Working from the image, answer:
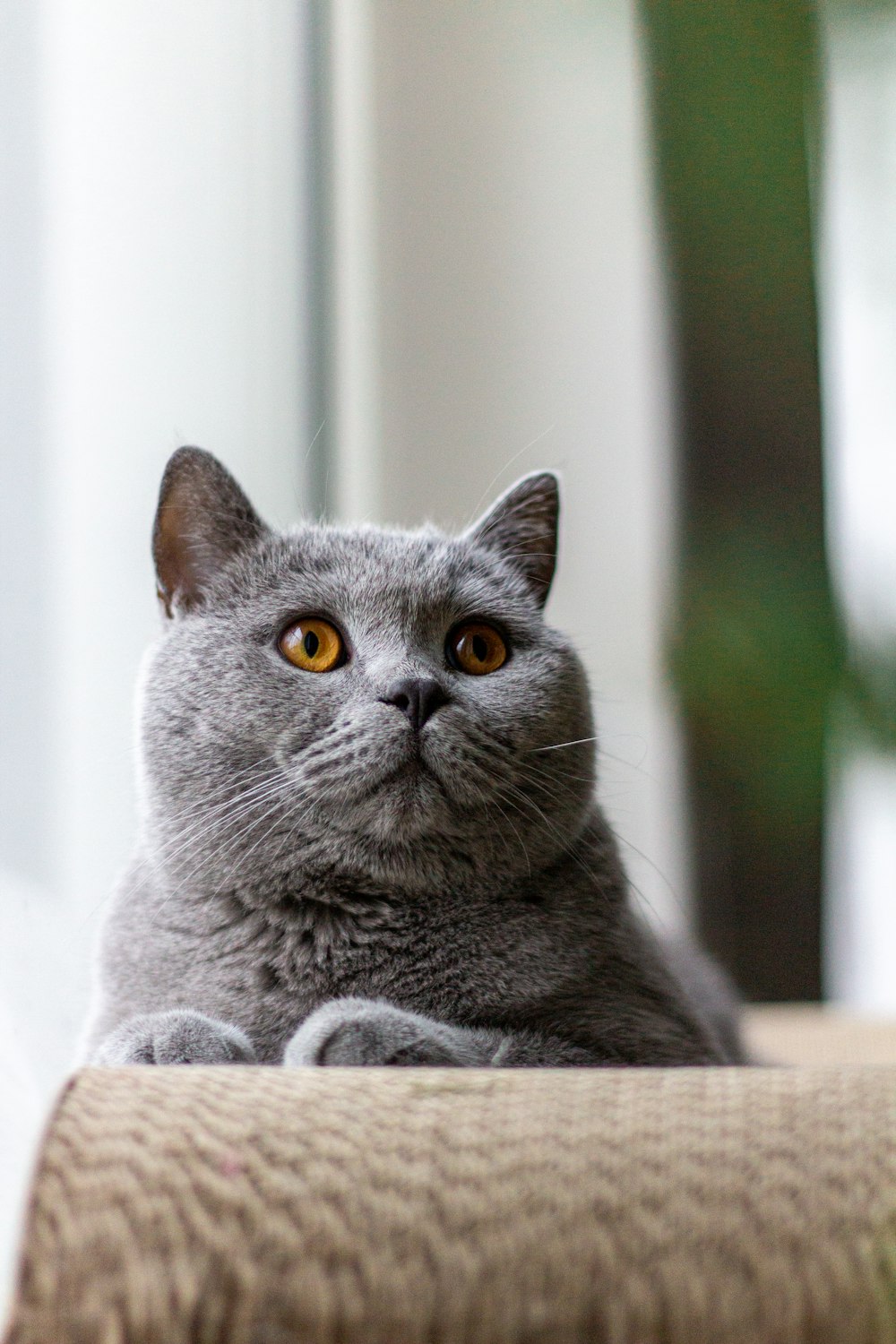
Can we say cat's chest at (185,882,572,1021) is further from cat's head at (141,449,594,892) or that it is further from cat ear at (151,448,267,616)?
cat ear at (151,448,267,616)

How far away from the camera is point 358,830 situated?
0.93 meters

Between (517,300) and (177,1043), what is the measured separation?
248 cm

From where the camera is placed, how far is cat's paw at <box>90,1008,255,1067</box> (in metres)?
0.83

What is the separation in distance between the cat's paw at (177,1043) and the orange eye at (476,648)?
0.36 meters

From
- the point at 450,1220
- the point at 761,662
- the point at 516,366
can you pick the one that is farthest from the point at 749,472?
the point at 450,1220

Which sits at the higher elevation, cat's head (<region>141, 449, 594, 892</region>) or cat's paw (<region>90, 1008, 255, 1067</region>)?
cat's head (<region>141, 449, 594, 892</region>)

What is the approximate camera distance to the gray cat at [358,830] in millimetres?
921

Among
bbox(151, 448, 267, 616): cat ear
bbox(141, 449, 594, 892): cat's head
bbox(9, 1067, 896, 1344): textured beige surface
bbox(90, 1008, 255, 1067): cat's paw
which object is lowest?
bbox(9, 1067, 896, 1344): textured beige surface

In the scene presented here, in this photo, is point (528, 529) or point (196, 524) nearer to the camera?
point (196, 524)

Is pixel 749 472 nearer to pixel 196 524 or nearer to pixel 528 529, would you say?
pixel 528 529

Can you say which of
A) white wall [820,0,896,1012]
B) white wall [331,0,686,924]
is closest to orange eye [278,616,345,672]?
white wall [820,0,896,1012]

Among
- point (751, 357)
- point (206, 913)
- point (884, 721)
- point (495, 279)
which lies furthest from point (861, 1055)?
point (495, 279)

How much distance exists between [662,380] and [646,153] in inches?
20.0

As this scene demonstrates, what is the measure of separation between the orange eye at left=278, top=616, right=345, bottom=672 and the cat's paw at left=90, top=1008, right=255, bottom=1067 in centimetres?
29
